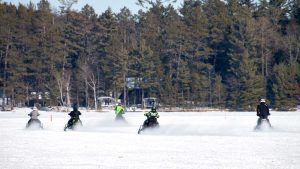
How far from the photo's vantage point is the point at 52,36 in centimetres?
8600

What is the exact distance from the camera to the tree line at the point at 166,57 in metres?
78.2

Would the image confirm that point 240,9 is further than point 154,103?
Yes

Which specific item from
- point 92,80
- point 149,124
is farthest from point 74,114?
point 92,80

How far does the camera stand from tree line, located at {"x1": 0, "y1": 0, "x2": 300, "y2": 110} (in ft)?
257

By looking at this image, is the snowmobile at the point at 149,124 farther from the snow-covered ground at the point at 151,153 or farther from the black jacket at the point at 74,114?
the black jacket at the point at 74,114

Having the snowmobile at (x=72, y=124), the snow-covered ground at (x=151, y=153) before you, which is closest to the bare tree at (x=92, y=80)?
the snowmobile at (x=72, y=124)

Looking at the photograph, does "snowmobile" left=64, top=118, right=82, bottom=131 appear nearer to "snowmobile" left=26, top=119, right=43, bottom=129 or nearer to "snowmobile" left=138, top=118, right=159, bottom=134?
"snowmobile" left=26, top=119, right=43, bottom=129

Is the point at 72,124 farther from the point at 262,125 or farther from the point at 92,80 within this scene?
the point at 92,80

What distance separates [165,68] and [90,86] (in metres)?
10.7

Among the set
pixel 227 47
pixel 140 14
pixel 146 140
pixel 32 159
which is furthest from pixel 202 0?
pixel 32 159

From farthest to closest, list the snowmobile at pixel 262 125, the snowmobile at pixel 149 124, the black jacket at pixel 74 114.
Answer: the black jacket at pixel 74 114, the snowmobile at pixel 262 125, the snowmobile at pixel 149 124

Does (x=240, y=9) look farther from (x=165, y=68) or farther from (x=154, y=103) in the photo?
(x=154, y=103)

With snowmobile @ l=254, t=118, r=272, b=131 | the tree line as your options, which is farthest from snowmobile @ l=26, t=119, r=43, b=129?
the tree line

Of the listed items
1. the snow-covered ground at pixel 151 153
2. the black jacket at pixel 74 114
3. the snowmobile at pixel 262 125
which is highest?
the black jacket at pixel 74 114
